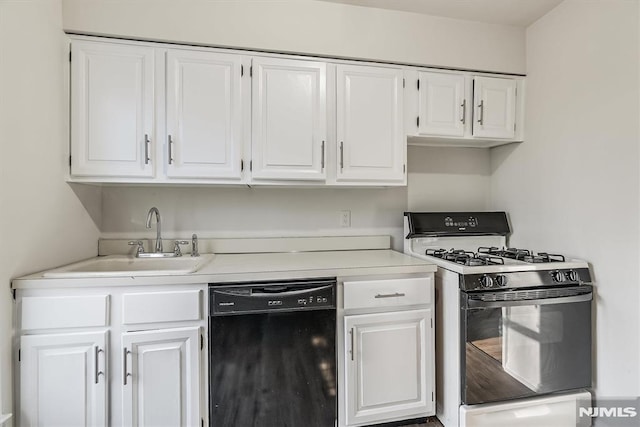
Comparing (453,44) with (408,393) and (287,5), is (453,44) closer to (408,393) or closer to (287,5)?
(287,5)

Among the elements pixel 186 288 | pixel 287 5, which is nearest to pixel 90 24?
pixel 287 5

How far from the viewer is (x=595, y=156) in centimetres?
172

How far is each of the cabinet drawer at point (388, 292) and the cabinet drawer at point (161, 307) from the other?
756mm

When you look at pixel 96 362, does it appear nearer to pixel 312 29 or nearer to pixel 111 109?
pixel 111 109

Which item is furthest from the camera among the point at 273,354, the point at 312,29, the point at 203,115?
the point at 312,29

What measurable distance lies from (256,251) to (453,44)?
1909 mm

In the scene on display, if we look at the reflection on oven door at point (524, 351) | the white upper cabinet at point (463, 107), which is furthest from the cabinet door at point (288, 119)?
the reflection on oven door at point (524, 351)

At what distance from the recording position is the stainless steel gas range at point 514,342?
1626mm

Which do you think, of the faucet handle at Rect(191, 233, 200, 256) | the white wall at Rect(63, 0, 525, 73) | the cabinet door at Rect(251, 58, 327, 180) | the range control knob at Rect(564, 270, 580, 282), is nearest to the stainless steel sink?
the faucet handle at Rect(191, 233, 200, 256)

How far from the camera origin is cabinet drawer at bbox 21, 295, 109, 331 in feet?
4.49

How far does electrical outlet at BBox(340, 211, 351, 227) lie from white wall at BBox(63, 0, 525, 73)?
3.43 ft

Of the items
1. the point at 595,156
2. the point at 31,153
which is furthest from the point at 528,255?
the point at 31,153

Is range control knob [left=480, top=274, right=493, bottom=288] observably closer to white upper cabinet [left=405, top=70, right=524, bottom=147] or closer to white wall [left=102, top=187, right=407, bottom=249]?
white wall [left=102, top=187, right=407, bottom=249]

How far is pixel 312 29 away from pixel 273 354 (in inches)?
72.5
